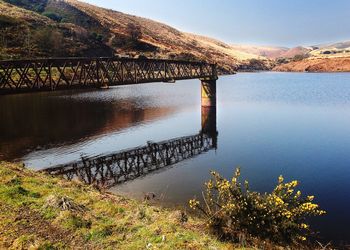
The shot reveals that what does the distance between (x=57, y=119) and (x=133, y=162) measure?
Answer: 2712 cm

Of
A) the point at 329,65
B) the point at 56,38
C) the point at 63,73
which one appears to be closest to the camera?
the point at 63,73

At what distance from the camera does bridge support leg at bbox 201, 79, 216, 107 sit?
63750mm

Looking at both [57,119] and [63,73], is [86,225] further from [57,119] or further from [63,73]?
[57,119]

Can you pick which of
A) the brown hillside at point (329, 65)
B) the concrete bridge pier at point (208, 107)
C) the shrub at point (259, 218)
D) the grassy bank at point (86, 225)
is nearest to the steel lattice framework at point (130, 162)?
the concrete bridge pier at point (208, 107)

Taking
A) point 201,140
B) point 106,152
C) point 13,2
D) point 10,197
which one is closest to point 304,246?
point 10,197

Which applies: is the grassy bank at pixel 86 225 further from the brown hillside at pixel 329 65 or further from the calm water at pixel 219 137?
the brown hillside at pixel 329 65

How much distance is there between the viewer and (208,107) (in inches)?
2493

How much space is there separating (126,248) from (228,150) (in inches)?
1006

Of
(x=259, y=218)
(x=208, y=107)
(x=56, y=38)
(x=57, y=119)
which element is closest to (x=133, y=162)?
(x=259, y=218)

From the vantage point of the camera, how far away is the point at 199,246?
1340cm

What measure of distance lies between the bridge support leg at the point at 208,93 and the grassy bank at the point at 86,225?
46.2 meters

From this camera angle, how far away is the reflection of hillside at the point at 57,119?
4184 centimetres

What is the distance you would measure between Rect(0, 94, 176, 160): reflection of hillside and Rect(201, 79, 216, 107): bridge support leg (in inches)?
244

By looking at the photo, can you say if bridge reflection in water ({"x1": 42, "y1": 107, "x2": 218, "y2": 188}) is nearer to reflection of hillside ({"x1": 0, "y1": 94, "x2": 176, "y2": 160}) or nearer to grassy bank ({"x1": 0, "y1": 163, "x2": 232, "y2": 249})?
grassy bank ({"x1": 0, "y1": 163, "x2": 232, "y2": 249})
